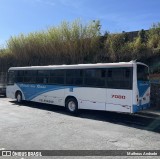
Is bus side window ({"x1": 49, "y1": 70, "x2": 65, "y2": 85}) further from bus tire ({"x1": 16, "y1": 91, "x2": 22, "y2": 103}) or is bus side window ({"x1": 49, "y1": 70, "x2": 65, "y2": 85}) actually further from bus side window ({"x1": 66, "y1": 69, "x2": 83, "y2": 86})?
bus tire ({"x1": 16, "y1": 91, "x2": 22, "y2": 103})

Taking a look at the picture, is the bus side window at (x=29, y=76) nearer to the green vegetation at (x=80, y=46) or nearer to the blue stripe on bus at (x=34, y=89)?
the blue stripe on bus at (x=34, y=89)

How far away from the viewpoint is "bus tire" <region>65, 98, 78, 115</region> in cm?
1480

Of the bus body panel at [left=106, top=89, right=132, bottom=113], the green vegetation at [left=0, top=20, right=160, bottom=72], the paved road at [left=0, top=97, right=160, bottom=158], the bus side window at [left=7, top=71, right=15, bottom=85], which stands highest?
the green vegetation at [left=0, top=20, right=160, bottom=72]

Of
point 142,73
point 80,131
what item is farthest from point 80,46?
point 80,131

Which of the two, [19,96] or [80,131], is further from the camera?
[19,96]

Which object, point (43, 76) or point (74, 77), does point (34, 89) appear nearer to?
point (43, 76)

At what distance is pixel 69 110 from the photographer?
49.8 ft

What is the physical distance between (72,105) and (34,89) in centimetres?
387

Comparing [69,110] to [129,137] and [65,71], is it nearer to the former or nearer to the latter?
[65,71]

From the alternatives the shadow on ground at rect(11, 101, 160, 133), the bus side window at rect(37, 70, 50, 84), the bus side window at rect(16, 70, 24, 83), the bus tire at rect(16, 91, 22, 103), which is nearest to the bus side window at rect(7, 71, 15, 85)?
the bus side window at rect(16, 70, 24, 83)

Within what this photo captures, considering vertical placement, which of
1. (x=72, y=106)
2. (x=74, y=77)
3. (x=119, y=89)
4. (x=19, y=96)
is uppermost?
(x=74, y=77)

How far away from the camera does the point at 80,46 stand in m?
22.6

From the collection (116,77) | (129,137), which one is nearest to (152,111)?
(116,77)

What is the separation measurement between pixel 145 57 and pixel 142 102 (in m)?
6.27
